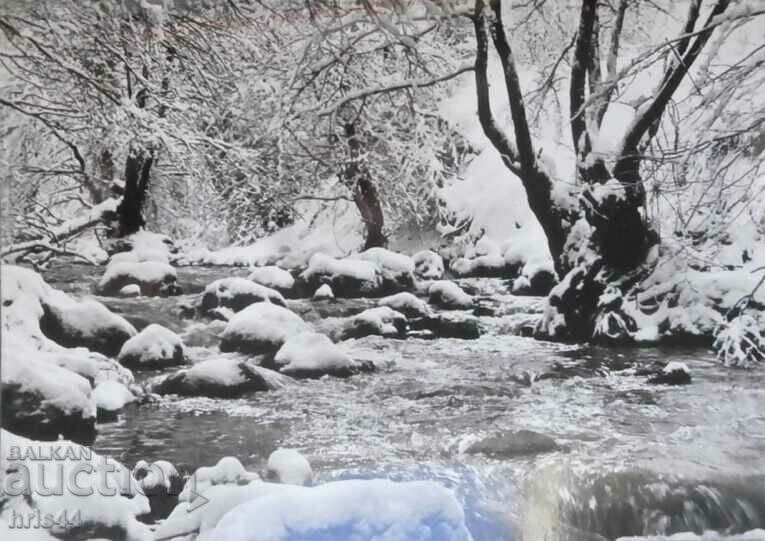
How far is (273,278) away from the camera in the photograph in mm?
1893

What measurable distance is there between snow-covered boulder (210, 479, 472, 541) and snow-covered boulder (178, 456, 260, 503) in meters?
0.23

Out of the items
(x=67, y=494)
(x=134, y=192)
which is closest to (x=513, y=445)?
(x=67, y=494)

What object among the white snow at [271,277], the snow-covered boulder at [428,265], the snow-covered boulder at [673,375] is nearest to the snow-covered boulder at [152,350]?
the white snow at [271,277]

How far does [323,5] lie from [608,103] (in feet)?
3.02

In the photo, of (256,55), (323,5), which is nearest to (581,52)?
(323,5)

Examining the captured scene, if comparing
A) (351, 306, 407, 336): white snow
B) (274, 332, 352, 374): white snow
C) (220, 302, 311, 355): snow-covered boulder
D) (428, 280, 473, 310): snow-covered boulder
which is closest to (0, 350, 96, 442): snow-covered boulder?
(220, 302, 311, 355): snow-covered boulder

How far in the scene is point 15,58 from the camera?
163 centimetres

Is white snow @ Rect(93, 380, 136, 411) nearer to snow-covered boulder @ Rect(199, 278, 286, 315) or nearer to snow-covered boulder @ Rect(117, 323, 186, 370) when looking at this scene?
snow-covered boulder @ Rect(117, 323, 186, 370)

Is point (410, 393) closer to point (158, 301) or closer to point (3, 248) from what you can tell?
point (158, 301)

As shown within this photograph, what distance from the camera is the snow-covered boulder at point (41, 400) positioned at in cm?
146

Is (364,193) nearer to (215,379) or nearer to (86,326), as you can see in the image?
(215,379)

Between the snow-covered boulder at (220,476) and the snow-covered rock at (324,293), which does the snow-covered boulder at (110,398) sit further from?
the snow-covered rock at (324,293)

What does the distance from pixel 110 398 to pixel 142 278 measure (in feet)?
1.14

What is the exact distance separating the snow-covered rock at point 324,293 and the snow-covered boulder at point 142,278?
40cm
